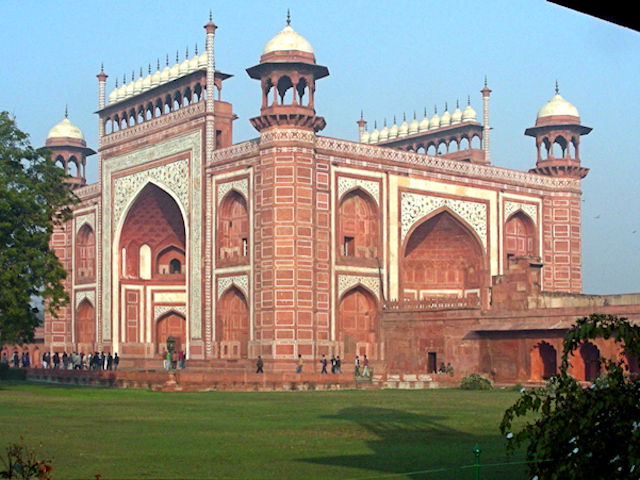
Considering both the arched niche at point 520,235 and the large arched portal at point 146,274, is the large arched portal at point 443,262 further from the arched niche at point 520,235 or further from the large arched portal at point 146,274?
the large arched portal at point 146,274

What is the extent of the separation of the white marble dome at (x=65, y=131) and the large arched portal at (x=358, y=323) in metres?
18.9

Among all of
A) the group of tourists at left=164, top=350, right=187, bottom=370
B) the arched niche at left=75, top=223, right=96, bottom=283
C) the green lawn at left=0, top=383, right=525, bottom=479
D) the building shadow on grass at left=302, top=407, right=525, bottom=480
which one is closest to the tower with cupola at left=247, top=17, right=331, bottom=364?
the group of tourists at left=164, top=350, right=187, bottom=370

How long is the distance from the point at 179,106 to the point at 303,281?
10432mm

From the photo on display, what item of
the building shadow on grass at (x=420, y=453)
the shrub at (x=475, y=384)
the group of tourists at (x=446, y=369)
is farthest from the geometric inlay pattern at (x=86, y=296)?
the building shadow on grass at (x=420, y=453)

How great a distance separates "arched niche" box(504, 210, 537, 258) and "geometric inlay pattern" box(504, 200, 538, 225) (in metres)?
0.15

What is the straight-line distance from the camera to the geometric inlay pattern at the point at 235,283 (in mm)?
34062

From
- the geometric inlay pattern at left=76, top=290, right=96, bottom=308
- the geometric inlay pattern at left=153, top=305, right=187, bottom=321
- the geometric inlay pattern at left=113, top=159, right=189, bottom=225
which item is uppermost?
the geometric inlay pattern at left=113, top=159, right=189, bottom=225

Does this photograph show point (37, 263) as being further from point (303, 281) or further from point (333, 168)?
point (333, 168)

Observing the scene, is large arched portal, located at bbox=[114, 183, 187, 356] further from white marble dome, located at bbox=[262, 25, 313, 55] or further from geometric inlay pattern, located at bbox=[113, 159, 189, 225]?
white marble dome, located at bbox=[262, 25, 313, 55]

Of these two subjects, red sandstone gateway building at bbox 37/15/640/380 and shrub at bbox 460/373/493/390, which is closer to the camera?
shrub at bbox 460/373/493/390

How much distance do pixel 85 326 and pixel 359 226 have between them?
16087mm

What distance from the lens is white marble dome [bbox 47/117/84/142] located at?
153ft

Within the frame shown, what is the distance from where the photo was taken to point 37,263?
22.7 meters

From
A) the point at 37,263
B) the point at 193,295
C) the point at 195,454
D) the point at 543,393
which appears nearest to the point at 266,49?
the point at 193,295
